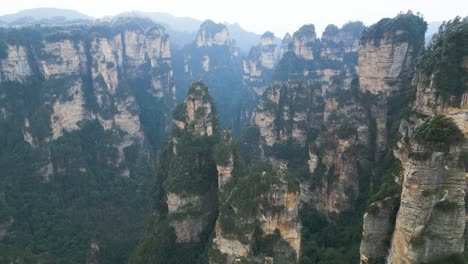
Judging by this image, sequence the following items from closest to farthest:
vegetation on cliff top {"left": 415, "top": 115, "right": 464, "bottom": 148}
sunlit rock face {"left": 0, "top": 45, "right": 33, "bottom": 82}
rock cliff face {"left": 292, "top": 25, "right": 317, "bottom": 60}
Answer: vegetation on cliff top {"left": 415, "top": 115, "right": 464, "bottom": 148} < sunlit rock face {"left": 0, "top": 45, "right": 33, "bottom": 82} < rock cliff face {"left": 292, "top": 25, "right": 317, "bottom": 60}

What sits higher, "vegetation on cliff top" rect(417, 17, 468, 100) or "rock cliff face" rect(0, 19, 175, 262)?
"vegetation on cliff top" rect(417, 17, 468, 100)

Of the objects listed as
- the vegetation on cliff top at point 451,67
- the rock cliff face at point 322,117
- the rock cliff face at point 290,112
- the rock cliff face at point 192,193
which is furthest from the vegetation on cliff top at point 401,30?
the rock cliff face at point 192,193

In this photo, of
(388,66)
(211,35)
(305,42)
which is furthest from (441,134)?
(211,35)

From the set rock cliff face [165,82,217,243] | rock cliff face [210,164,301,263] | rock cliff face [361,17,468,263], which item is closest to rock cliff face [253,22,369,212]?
rock cliff face [165,82,217,243]

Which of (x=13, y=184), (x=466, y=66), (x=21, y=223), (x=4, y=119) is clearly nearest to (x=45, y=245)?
(x=21, y=223)

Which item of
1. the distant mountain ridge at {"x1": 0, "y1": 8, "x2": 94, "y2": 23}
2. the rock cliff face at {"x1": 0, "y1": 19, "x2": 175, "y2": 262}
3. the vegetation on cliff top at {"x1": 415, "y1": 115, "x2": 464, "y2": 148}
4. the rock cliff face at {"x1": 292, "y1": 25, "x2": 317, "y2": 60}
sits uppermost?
the distant mountain ridge at {"x1": 0, "y1": 8, "x2": 94, "y2": 23}

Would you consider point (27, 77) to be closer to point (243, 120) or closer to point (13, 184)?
point (13, 184)

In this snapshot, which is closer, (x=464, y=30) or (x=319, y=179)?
(x=464, y=30)

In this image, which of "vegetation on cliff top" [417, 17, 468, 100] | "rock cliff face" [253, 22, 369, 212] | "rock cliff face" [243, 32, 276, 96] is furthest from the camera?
"rock cliff face" [243, 32, 276, 96]

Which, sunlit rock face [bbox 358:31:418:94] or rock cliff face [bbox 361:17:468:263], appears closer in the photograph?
rock cliff face [bbox 361:17:468:263]

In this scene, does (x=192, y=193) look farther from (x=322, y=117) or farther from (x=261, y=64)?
(x=261, y=64)

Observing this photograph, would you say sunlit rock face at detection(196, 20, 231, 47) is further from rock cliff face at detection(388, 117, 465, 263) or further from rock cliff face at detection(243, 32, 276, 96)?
rock cliff face at detection(388, 117, 465, 263)
